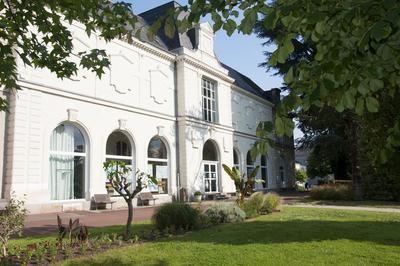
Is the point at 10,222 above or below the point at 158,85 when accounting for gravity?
below

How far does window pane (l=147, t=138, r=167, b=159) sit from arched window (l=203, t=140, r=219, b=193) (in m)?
3.94

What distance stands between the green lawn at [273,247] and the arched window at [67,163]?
9234mm

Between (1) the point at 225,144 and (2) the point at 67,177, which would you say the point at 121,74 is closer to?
(2) the point at 67,177

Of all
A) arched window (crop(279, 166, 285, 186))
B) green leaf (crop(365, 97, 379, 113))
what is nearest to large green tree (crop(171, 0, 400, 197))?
green leaf (crop(365, 97, 379, 113))

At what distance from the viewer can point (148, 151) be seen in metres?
23.6

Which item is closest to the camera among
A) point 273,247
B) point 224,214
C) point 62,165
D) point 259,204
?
point 273,247

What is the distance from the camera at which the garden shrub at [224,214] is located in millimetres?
12555

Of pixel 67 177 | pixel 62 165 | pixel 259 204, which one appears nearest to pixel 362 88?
pixel 259 204

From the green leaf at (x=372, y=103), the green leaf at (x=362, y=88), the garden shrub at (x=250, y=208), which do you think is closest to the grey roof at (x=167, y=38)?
the garden shrub at (x=250, y=208)

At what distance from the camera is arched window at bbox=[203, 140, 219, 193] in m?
27.8

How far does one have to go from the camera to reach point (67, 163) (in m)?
18.2

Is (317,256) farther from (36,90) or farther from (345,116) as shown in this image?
(345,116)

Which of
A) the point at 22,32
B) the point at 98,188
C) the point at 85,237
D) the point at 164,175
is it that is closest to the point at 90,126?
the point at 98,188

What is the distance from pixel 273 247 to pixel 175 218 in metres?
3.52
